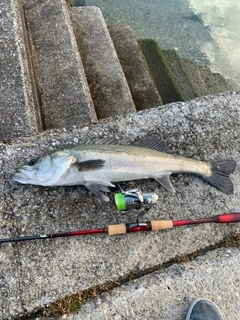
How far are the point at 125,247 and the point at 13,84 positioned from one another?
7.40 ft

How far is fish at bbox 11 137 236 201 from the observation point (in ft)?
9.37

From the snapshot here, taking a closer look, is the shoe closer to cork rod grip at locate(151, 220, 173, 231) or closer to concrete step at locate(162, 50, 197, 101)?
cork rod grip at locate(151, 220, 173, 231)

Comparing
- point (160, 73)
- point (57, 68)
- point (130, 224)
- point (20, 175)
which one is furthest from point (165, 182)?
point (160, 73)

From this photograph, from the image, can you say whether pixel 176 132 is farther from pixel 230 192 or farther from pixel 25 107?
pixel 25 107

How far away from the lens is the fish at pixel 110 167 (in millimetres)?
2855

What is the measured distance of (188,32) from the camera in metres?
8.68

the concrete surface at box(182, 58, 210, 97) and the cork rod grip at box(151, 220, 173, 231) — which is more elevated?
the cork rod grip at box(151, 220, 173, 231)

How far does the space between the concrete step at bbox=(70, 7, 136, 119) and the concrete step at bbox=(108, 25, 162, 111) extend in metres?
0.36

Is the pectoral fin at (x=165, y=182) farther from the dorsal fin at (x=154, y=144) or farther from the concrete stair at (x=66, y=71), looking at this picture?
the concrete stair at (x=66, y=71)

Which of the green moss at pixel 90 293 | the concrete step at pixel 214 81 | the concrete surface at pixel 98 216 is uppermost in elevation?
the concrete surface at pixel 98 216

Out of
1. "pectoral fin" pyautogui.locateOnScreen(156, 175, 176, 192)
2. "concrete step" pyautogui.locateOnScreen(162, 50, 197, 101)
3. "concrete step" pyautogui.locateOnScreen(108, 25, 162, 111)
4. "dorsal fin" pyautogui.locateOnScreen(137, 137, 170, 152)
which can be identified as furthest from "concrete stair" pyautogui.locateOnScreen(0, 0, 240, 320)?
"concrete step" pyautogui.locateOnScreen(162, 50, 197, 101)

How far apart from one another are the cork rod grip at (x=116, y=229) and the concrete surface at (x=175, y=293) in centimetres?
46

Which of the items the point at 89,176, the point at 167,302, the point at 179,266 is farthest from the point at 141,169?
the point at 167,302

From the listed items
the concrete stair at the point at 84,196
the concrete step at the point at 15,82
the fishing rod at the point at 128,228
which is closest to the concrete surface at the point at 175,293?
the concrete stair at the point at 84,196
